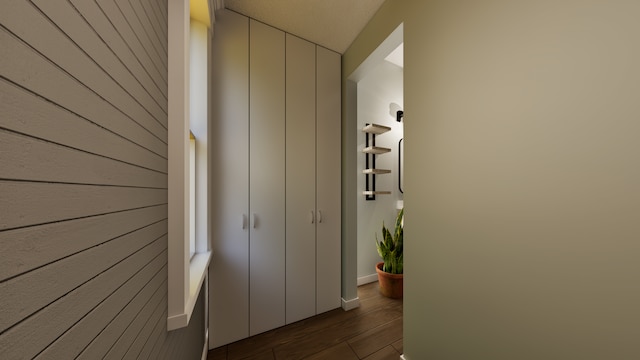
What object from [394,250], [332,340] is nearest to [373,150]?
[394,250]

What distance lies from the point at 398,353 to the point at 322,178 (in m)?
1.57

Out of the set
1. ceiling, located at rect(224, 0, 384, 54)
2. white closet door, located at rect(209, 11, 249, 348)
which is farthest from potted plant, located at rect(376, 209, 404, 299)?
ceiling, located at rect(224, 0, 384, 54)

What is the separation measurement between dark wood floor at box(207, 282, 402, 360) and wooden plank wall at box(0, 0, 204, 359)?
50.7 inches

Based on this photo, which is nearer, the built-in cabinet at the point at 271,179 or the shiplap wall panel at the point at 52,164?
the shiplap wall panel at the point at 52,164

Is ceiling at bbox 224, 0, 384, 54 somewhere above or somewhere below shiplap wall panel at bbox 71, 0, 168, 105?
above

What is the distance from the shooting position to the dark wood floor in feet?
5.25

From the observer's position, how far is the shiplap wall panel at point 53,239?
241 mm

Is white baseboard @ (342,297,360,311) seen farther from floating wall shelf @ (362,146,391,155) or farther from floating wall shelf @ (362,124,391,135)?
floating wall shelf @ (362,124,391,135)

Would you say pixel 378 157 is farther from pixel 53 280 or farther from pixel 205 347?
pixel 53 280

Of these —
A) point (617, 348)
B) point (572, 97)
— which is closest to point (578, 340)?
point (617, 348)

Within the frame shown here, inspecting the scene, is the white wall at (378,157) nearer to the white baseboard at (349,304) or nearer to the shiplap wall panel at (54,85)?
the white baseboard at (349,304)

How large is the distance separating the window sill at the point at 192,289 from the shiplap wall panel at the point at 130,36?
858 mm

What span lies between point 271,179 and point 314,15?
146 cm

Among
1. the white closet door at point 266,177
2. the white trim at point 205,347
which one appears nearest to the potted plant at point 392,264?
the white closet door at point 266,177
